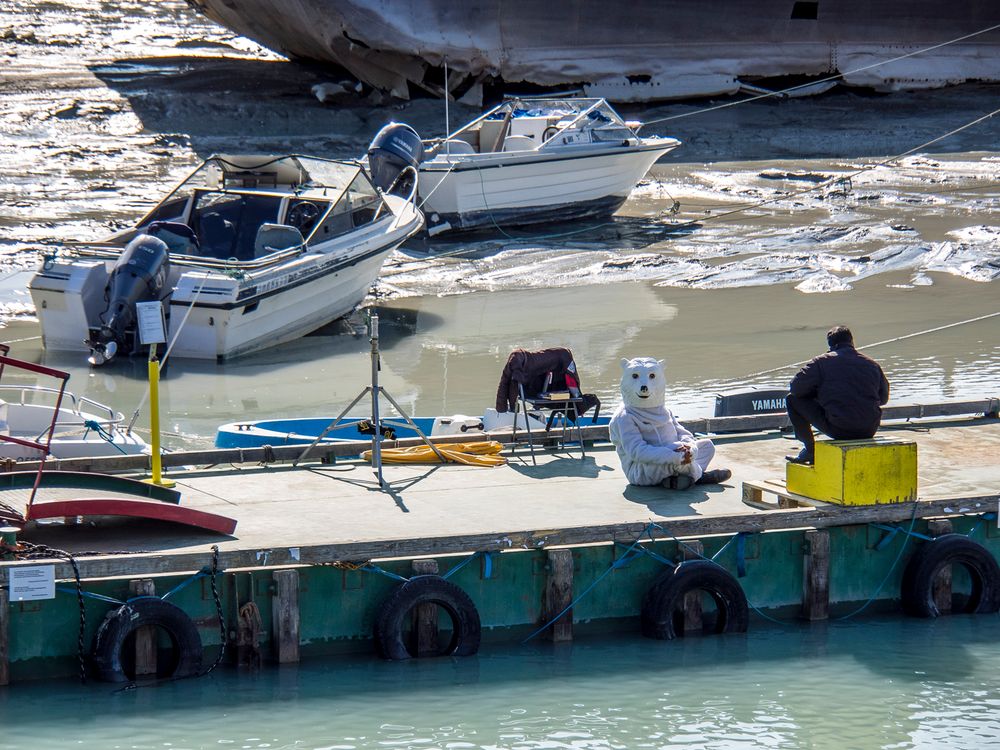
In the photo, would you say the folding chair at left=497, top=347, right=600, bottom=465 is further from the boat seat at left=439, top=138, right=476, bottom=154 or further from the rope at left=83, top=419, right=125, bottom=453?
the boat seat at left=439, top=138, right=476, bottom=154

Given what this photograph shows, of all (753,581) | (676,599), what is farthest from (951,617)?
(676,599)

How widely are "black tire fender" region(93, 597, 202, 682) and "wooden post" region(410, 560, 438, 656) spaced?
49.3 inches

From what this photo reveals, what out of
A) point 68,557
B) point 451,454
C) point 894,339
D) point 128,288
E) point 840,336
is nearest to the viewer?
point 68,557

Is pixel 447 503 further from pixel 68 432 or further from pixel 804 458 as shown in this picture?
pixel 68 432

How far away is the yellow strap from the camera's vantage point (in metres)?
10.5

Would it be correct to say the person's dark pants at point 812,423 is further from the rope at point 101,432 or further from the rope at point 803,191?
the rope at point 803,191

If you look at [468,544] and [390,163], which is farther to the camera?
A: [390,163]

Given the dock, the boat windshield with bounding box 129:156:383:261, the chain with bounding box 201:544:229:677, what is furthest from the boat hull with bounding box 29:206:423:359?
the chain with bounding box 201:544:229:677

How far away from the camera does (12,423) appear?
12.5 meters

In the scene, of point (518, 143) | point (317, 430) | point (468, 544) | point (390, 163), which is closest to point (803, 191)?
point (518, 143)

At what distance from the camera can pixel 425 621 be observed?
8.65 m

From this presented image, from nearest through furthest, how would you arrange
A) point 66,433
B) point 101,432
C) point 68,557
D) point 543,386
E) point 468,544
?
point 68,557, point 468,544, point 543,386, point 101,432, point 66,433

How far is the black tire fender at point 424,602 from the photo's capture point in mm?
8539

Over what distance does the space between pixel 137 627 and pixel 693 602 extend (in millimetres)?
3309
